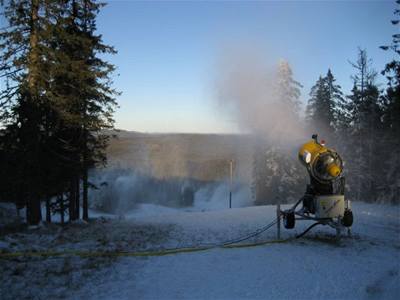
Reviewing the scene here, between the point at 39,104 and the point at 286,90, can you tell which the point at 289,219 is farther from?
the point at 286,90

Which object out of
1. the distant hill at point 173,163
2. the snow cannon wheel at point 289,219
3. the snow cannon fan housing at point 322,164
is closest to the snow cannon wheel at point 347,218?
the snow cannon fan housing at point 322,164

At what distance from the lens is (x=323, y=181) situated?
10305mm

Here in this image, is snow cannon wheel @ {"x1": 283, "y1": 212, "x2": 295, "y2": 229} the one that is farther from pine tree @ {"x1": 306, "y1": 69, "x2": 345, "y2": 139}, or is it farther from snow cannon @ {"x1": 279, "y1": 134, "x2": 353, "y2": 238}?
pine tree @ {"x1": 306, "y1": 69, "x2": 345, "y2": 139}

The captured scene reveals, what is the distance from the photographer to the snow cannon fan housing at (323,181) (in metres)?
10.1

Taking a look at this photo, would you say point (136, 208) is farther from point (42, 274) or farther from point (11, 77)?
point (42, 274)

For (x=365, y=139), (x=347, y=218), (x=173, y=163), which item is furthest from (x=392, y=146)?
(x=173, y=163)

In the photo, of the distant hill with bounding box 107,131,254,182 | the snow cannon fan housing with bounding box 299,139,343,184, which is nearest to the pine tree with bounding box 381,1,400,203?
the snow cannon fan housing with bounding box 299,139,343,184

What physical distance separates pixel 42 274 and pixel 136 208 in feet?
147

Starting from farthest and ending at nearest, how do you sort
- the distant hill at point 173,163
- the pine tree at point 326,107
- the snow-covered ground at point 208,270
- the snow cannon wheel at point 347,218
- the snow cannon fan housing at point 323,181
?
the distant hill at point 173,163 → the pine tree at point 326,107 → the snow cannon wheel at point 347,218 → the snow cannon fan housing at point 323,181 → the snow-covered ground at point 208,270

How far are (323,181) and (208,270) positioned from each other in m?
4.92

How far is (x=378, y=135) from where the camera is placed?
33.8m

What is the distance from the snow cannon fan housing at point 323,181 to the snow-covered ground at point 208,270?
3.42 ft

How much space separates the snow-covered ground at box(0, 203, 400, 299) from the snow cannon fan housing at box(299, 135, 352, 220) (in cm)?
104

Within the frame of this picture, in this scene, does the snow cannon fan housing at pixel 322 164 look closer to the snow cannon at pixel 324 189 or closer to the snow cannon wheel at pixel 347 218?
the snow cannon at pixel 324 189
